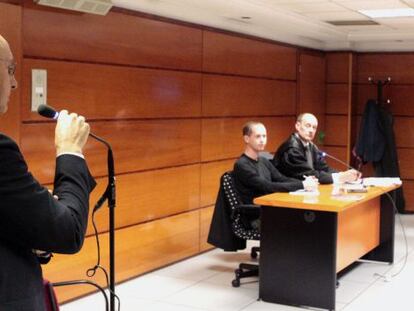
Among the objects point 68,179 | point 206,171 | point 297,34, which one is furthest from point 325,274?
point 297,34

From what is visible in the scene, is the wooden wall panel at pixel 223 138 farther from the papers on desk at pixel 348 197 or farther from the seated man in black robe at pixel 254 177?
the papers on desk at pixel 348 197

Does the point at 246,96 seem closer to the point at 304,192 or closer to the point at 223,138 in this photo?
the point at 223,138

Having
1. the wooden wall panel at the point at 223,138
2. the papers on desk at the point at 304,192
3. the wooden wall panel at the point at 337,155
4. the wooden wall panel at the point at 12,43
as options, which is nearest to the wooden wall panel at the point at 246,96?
the wooden wall panel at the point at 223,138

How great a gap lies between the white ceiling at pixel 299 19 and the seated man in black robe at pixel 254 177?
117cm

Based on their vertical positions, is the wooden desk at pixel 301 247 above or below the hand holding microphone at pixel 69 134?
below

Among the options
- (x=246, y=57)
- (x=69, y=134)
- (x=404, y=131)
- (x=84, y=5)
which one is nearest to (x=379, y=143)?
(x=404, y=131)

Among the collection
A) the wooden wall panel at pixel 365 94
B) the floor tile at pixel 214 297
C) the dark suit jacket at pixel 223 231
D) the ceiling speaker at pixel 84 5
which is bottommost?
the floor tile at pixel 214 297

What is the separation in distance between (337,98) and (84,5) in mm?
5235

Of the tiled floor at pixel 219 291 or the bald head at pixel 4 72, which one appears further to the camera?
the tiled floor at pixel 219 291

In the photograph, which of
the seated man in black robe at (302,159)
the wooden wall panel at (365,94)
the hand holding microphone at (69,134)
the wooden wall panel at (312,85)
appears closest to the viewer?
the hand holding microphone at (69,134)

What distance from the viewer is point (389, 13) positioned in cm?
619

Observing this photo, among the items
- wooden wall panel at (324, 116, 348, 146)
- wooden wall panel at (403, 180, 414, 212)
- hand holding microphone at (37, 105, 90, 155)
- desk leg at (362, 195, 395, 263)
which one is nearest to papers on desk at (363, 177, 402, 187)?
desk leg at (362, 195, 395, 263)

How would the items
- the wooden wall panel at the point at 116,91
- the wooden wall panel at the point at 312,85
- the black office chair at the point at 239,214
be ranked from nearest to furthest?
the wooden wall panel at the point at 116,91 < the black office chair at the point at 239,214 < the wooden wall panel at the point at 312,85

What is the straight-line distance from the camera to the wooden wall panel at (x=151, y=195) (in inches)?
194
